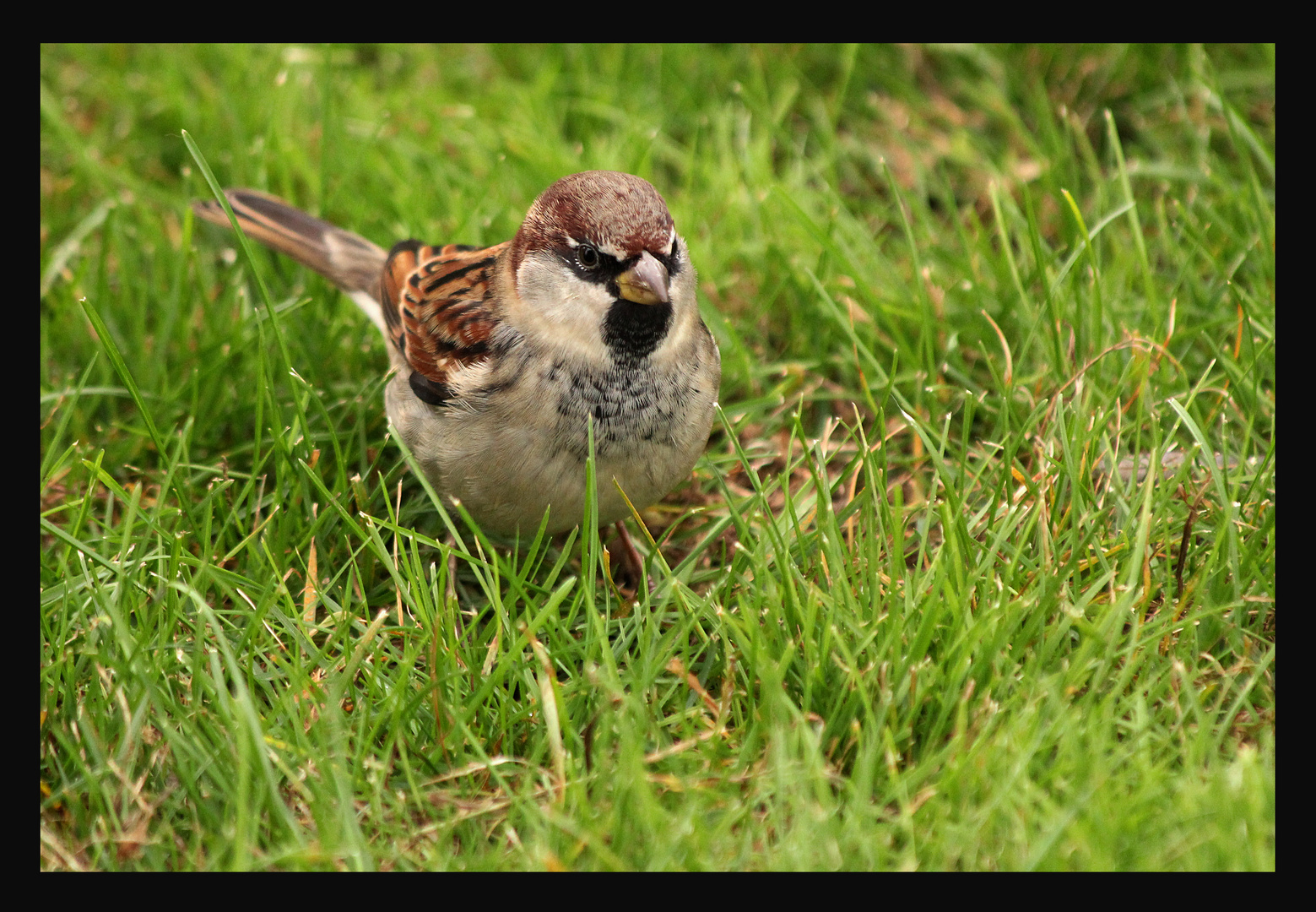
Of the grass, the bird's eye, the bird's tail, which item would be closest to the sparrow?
the bird's eye

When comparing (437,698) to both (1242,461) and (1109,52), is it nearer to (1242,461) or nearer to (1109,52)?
(1242,461)

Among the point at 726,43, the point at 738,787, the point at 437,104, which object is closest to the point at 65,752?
the point at 738,787

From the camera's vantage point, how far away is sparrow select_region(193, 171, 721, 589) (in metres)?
3.09

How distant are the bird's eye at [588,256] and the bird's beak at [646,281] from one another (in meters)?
0.09

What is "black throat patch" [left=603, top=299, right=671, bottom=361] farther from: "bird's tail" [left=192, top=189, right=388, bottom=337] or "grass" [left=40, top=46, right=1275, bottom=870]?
"bird's tail" [left=192, top=189, right=388, bottom=337]

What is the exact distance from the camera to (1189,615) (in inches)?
113

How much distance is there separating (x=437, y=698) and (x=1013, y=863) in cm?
127

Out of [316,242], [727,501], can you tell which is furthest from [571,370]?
[316,242]

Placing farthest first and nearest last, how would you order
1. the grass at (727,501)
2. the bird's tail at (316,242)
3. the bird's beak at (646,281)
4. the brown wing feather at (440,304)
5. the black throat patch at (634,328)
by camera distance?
the bird's tail at (316,242) < the brown wing feather at (440,304) < the black throat patch at (634,328) < the bird's beak at (646,281) < the grass at (727,501)

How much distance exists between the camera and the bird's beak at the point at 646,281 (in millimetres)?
2996

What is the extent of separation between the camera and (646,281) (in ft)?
9.83

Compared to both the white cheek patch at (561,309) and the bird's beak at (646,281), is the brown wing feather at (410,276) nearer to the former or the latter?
the white cheek patch at (561,309)

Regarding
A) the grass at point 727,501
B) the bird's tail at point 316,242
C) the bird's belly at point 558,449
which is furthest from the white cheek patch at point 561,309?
the bird's tail at point 316,242

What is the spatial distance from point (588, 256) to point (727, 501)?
0.77 metres
